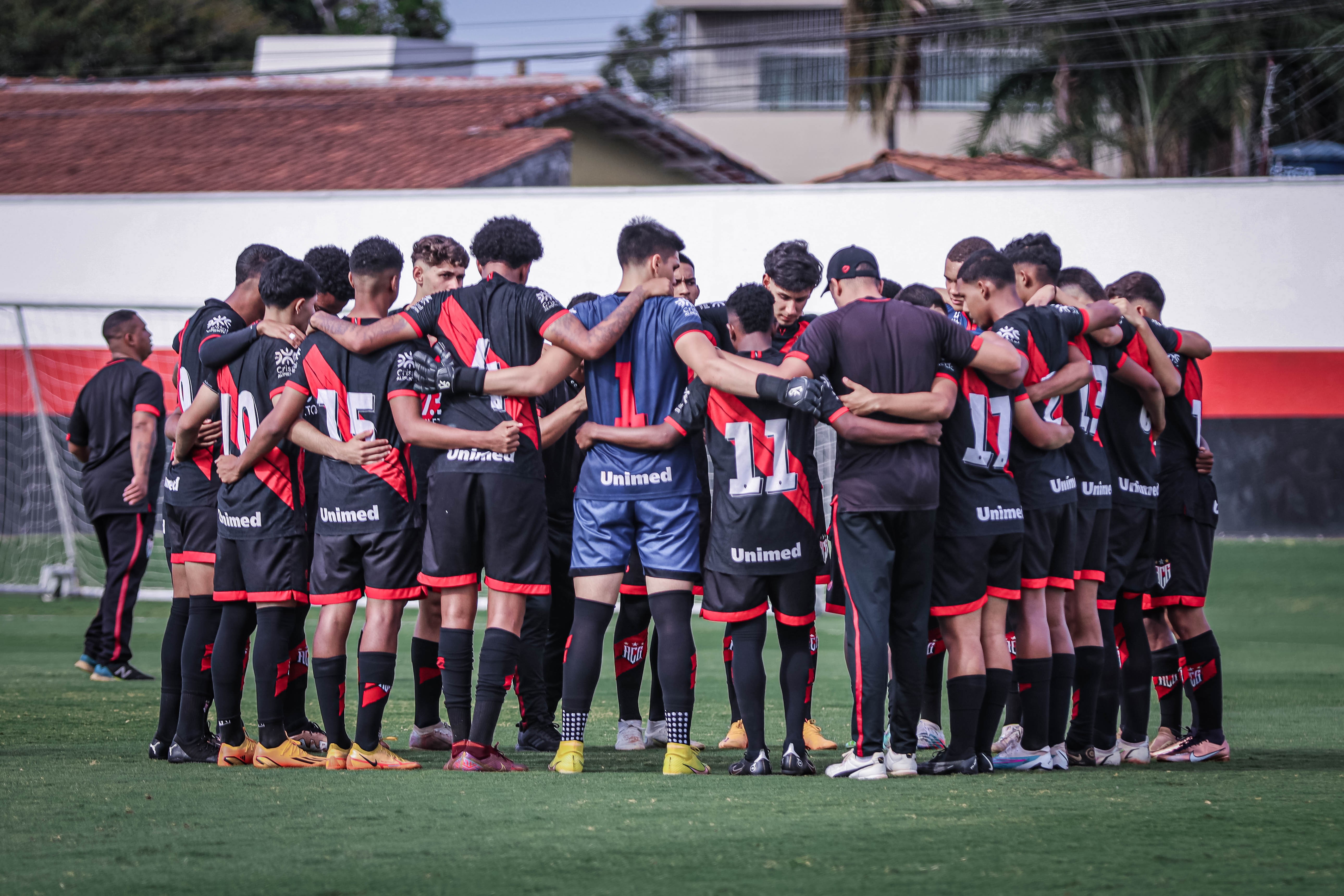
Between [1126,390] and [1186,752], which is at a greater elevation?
[1126,390]

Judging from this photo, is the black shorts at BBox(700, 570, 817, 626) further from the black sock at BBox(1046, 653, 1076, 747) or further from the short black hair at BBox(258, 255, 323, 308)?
the short black hair at BBox(258, 255, 323, 308)

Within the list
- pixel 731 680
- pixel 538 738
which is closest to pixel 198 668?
pixel 538 738

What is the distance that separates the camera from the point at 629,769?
5.59 meters

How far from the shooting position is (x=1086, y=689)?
5.76 m

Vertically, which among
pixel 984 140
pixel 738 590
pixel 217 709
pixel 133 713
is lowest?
pixel 133 713

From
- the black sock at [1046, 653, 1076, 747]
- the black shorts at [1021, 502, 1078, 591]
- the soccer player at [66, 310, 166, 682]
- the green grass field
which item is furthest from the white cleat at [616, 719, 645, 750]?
the soccer player at [66, 310, 166, 682]

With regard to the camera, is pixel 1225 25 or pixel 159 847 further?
pixel 1225 25

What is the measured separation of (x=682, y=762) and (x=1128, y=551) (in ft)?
7.40

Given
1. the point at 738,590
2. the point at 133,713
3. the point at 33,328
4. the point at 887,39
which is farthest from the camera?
the point at 887,39

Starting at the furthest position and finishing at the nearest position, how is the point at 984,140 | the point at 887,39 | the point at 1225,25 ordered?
the point at 887,39 → the point at 984,140 → the point at 1225,25

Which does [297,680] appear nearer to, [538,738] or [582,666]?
[538,738]

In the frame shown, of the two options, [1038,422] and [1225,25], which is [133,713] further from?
[1225,25]

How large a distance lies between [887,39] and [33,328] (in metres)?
16.0

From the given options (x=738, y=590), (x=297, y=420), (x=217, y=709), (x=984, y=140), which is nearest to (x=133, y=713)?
(x=217, y=709)
